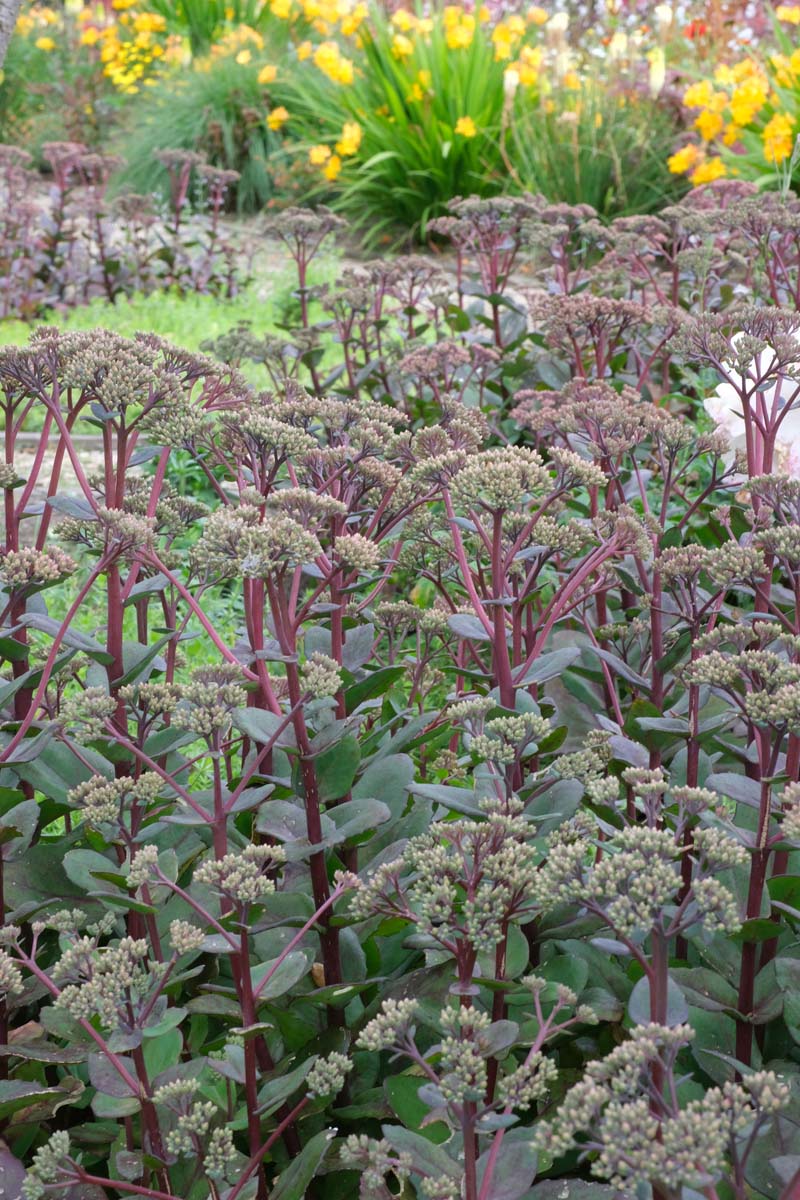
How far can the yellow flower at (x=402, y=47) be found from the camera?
31.7 feet

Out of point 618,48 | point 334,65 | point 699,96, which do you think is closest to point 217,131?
point 334,65

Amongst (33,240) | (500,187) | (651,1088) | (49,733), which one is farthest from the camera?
(500,187)

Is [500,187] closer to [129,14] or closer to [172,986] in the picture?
[129,14]

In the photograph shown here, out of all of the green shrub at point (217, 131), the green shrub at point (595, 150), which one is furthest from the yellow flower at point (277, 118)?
the green shrub at point (595, 150)

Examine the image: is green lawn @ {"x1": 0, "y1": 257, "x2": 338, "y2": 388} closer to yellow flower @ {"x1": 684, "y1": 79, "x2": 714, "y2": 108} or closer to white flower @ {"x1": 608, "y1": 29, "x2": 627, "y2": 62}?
yellow flower @ {"x1": 684, "y1": 79, "x2": 714, "y2": 108}

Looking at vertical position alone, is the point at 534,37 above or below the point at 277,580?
above

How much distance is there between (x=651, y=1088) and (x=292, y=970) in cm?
60

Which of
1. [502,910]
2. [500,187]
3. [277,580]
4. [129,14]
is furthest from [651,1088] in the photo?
[129,14]

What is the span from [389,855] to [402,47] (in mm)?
9236

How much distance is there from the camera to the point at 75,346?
6.34 feet

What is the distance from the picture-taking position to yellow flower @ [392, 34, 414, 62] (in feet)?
31.7

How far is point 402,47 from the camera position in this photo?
9656 mm

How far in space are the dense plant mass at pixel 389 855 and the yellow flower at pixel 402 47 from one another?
8.37 m

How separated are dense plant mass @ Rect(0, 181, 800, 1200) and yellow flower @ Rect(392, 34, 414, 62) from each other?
27.5 feet
